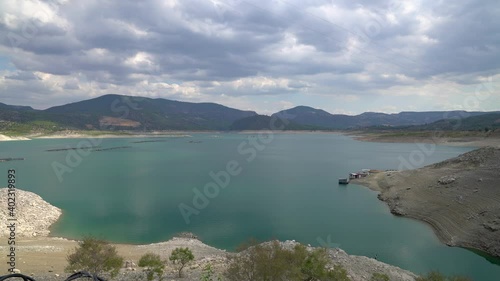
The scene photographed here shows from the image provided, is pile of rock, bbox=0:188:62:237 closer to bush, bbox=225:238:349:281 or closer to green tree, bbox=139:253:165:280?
green tree, bbox=139:253:165:280

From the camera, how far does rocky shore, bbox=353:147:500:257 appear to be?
72.1 ft

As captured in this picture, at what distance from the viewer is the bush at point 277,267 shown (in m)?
10.2

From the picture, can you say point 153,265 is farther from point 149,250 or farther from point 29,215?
point 29,215

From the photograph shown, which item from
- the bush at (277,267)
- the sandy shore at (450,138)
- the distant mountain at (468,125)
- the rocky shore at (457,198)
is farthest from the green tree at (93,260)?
the distant mountain at (468,125)

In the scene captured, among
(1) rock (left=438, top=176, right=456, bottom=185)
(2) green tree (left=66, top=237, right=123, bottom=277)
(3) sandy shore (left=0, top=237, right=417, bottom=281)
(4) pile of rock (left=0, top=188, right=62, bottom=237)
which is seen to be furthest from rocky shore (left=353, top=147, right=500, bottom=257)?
(4) pile of rock (left=0, top=188, right=62, bottom=237)

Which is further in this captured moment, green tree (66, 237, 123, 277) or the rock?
the rock

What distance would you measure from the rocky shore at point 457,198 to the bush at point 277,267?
14251 millimetres

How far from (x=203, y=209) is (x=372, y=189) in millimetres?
21023

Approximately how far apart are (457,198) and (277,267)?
22948 millimetres

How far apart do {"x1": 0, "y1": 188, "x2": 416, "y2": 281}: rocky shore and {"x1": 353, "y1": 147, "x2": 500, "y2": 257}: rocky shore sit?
8.99 m

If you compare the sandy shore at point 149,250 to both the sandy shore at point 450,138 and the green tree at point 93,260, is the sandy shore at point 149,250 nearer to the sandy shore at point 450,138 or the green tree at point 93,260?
the green tree at point 93,260

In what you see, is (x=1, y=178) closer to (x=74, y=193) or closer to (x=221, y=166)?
(x=74, y=193)

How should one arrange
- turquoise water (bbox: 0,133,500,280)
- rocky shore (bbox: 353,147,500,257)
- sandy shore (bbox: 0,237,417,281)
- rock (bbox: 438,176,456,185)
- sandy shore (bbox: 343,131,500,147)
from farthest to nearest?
sandy shore (bbox: 343,131,500,147) < rock (bbox: 438,176,456,185) < rocky shore (bbox: 353,147,500,257) < turquoise water (bbox: 0,133,500,280) < sandy shore (bbox: 0,237,417,281)

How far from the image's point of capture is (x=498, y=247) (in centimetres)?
2027
